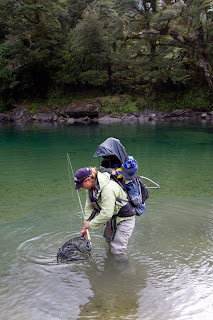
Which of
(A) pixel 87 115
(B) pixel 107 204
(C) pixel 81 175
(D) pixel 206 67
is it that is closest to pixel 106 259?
(B) pixel 107 204

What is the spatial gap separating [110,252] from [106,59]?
103 ft

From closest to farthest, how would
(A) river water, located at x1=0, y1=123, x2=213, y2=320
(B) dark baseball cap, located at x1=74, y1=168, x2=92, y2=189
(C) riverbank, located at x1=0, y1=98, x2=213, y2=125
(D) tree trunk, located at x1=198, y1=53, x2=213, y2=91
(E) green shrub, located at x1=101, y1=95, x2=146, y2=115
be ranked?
1. (A) river water, located at x1=0, y1=123, x2=213, y2=320
2. (B) dark baseball cap, located at x1=74, y1=168, x2=92, y2=189
3. (D) tree trunk, located at x1=198, y1=53, x2=213, y2=91
4. (C) riverbank, located at x1=0, y1=98, x2=213, y2=125
5. (E) green shrub, located at x1=101, y1=95, x2=146, y2=115

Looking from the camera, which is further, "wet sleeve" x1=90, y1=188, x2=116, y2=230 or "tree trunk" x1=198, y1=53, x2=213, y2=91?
"tree trunk" x1=198, y1=53, x2=213, y2=91

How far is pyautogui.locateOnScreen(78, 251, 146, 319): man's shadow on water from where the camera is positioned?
3650 millimetres

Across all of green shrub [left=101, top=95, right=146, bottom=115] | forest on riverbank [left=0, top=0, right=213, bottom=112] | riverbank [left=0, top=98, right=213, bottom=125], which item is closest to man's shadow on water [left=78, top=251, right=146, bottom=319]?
forest on riverbank [left=0, top=0, right=213, bottom=112]

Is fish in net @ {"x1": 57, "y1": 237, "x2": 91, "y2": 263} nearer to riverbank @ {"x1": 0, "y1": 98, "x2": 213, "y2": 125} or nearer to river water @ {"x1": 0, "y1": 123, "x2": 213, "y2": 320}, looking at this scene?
river water @ {"x1": 0, "y1": 123, "x2": 213, "y2": 320}

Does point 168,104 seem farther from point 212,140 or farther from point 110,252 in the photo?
point 110,252

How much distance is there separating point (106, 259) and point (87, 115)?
100ft

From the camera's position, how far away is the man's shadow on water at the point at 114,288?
3.65m

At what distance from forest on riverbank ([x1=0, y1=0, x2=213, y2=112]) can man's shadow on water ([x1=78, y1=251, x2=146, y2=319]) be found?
26.1 m

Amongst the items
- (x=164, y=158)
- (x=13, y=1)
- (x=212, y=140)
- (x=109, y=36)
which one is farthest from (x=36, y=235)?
(x=13, y=1)

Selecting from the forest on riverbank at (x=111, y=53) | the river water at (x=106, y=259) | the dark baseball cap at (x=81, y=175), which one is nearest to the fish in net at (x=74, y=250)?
the river water at (x=106, y=259)

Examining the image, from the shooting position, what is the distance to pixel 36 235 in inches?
227

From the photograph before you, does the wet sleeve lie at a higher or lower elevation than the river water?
higher
